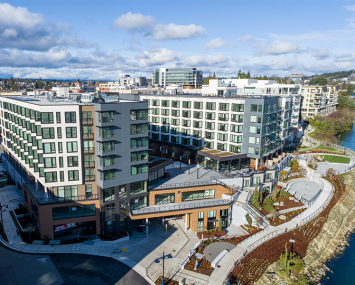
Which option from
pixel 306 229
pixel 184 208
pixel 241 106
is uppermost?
pixel 241 106

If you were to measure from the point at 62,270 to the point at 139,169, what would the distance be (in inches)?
827

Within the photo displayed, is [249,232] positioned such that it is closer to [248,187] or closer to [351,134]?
[248,187]

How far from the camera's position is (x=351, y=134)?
6412 inches

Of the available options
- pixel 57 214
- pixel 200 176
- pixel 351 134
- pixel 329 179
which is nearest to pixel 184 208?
pixel 200 176

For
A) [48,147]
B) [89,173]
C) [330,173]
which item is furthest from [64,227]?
[330,173]

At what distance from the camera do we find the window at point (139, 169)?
5334 cm

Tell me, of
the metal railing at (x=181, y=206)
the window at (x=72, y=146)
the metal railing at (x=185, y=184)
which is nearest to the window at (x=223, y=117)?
the metal railing at (x=185, y=184)

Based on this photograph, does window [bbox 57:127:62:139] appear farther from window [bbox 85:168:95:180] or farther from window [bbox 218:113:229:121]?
window [bbox 218:113:229:121]

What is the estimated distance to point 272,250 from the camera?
50.4 meters

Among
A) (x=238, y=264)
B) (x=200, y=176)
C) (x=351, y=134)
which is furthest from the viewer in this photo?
(x=351, y=134)

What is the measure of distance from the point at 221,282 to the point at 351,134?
156 m

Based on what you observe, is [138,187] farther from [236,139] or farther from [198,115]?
[198,115]

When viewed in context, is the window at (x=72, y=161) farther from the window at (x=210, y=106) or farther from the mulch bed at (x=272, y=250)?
the window at (x=210, y=106)

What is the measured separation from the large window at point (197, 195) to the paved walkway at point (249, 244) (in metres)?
12.5
